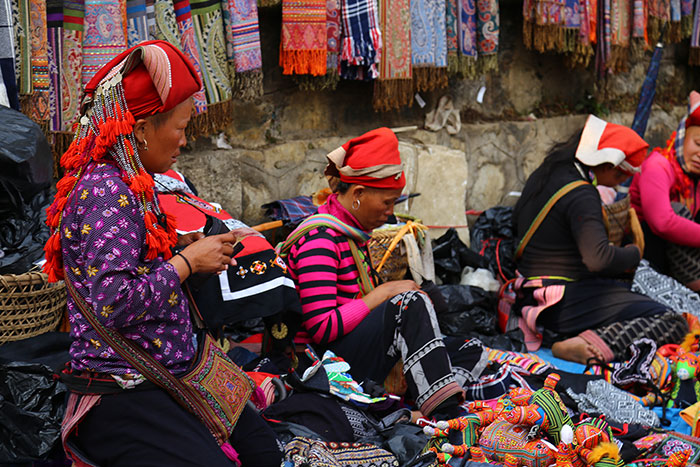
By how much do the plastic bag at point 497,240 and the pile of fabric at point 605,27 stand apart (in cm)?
127

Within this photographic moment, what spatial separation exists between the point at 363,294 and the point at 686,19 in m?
4.57

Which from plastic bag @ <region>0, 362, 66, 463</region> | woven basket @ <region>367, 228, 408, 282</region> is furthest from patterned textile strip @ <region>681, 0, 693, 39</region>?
plastic bag @ <region>0, 362, 66, 463</region>

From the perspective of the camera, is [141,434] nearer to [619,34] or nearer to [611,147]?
[611,147]

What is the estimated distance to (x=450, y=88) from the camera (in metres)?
5.61

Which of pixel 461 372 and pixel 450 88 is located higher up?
pixel 450 88

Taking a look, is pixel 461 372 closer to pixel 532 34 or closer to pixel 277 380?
pixel 277 380

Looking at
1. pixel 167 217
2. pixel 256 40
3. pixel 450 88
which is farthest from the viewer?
pixel 450 88

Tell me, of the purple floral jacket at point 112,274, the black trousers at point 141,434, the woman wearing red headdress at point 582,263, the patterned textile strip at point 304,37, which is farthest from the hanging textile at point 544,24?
the black trousers at point 141,434

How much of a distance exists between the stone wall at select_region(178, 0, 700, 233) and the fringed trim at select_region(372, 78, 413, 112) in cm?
24

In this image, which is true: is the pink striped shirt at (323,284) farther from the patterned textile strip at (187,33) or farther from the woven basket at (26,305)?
the patterned textile strip at (187,33)

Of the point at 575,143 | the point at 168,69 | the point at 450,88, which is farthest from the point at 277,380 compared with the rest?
the point at 450,88

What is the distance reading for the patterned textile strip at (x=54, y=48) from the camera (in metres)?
3.44

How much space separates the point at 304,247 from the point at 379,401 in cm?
73

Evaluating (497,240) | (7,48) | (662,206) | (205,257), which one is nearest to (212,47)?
(7,48)
